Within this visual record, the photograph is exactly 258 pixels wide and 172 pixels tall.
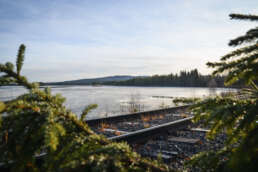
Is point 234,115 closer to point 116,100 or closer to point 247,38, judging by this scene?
point 247,38

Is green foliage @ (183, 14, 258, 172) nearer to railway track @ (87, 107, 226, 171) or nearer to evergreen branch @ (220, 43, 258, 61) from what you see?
evergreen branch @ (220, 43, 258, 61)

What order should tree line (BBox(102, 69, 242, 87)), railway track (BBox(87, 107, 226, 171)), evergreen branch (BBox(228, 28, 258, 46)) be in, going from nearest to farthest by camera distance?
evergreen branch (BBox(228, 28, 258, 46)) < railway track (BBox(87, 107, 226, 171)) < tree line (BBox(102, 69, 242, 87))

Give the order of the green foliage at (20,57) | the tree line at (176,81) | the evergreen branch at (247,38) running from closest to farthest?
the green foliage at (20,57) < the evergreen branch at (247,38) < the tree line at (176,81)

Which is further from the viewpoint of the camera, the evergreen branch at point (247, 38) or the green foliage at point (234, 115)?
the evergreen branch at point (247, 38)

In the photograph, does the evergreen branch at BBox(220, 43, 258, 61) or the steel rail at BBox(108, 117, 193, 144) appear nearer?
the evergreen branch at BBox(220, 43, 258, 61)

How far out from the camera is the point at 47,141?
0.71 meters

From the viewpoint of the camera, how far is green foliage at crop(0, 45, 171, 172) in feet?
2.58

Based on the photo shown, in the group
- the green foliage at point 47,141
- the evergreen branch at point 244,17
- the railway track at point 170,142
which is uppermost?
the evergreen branch at point 244,17

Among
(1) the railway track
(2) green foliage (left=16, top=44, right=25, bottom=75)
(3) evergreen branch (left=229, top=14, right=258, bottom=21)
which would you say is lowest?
(1) the railway track

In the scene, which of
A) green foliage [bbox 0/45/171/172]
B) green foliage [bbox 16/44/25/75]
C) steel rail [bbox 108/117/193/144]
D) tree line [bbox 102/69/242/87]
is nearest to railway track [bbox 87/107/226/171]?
steel rail [bbox 108/117/193/144]

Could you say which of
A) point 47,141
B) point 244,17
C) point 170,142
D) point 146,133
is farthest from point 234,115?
point 146,133

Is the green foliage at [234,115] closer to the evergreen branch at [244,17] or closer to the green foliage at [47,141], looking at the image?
the evergreen branch at [244,17]

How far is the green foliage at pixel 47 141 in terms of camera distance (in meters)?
0.79

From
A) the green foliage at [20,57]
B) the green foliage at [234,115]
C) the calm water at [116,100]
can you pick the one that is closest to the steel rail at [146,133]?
the calm water at [116,100]
